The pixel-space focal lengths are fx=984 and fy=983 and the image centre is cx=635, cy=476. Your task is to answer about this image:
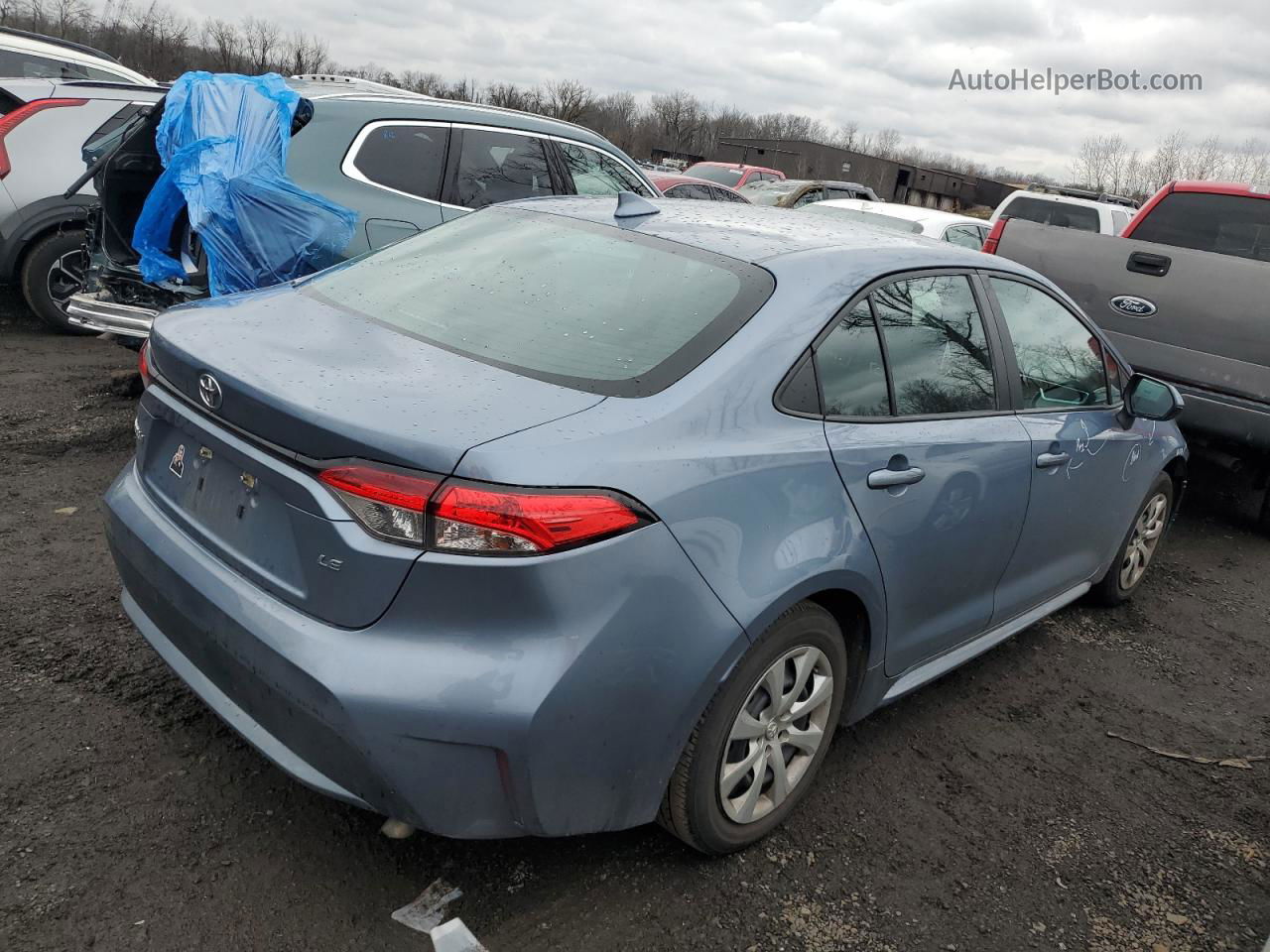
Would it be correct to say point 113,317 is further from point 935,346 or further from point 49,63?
point 49,63

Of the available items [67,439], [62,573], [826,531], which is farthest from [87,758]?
[67,439]

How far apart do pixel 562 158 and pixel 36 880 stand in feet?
17.3

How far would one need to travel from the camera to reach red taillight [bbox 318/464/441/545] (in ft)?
6.49

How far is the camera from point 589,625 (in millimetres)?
2016

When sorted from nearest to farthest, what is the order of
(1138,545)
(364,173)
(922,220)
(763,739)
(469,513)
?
(469,513)
(763,739)
(1138,545)
(364,173)
(922,220)

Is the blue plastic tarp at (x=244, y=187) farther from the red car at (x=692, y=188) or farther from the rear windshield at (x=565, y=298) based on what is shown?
the red car at (x=692, y=188)

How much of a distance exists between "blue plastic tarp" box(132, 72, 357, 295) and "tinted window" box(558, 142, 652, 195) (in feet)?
5.74

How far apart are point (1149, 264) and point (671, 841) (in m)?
4.86

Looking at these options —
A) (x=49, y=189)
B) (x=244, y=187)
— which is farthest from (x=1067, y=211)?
(x=49, y=189)

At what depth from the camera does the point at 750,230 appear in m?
3.08

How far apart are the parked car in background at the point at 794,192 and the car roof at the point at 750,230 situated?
11917 mm

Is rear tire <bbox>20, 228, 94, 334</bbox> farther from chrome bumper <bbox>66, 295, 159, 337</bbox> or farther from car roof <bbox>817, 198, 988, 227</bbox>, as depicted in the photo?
car roof <bbox>817, 198, 988, 227</bbox>

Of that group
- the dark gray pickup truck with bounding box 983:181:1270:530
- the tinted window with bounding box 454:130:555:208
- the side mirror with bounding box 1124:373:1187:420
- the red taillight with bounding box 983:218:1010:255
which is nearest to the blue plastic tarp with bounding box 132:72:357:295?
the tinted window with bounding box 454:130:555:208

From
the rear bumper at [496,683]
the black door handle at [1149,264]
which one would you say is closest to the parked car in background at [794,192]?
the black door handle at [1149,264]
